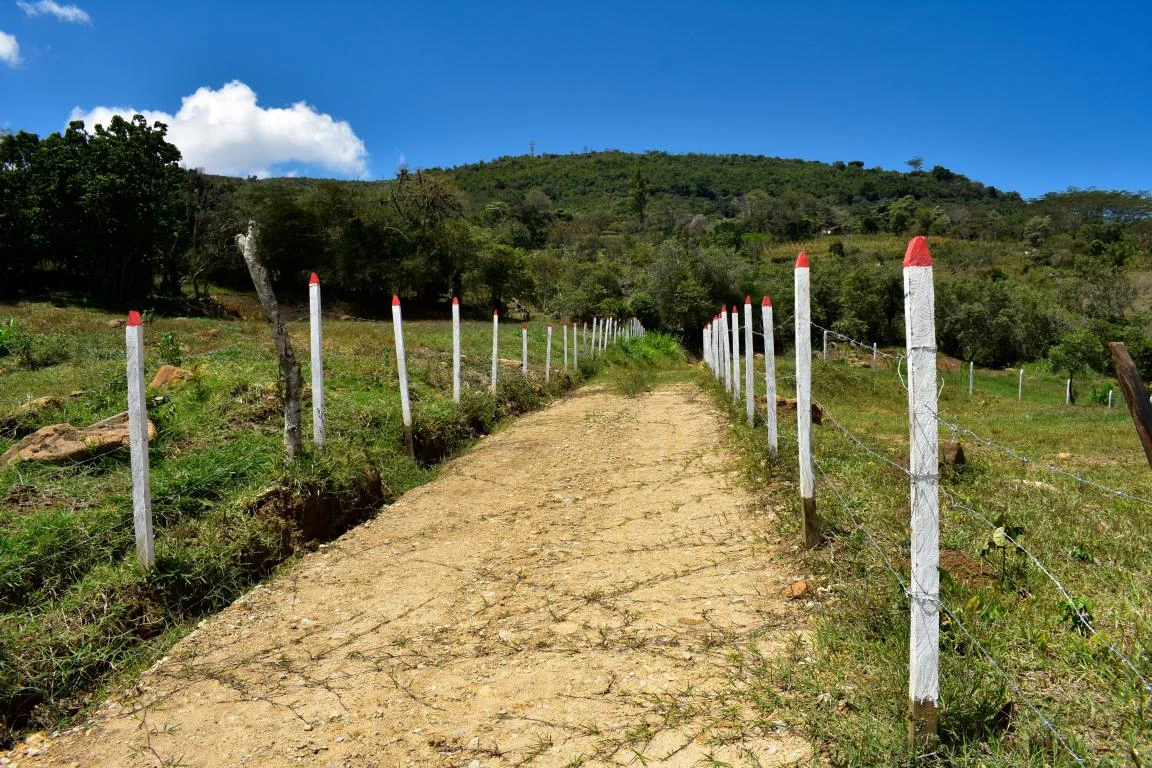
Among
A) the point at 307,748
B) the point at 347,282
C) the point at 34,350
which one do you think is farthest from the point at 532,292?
the point at 307,748

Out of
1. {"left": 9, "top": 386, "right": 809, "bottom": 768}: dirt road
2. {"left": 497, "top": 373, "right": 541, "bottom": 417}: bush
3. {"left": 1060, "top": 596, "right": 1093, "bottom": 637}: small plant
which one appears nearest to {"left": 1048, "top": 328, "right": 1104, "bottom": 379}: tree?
{"left": 497, "top": 373, "right": 541, "bottom": 417}: bush

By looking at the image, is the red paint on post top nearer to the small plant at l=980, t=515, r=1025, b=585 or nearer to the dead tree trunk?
the small plant at l=980, t=515, r=1025, b=585

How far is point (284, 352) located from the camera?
540cm

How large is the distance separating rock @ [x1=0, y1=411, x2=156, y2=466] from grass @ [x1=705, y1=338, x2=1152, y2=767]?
4780 mm

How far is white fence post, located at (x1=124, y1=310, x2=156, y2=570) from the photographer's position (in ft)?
12.4

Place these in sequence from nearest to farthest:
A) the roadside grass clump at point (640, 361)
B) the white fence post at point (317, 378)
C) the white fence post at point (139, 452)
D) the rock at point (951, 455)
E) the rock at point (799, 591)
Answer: the rock at point (799, 591), the white fence post at point (139, 452), the white fence post at point (317, 378), the rock at point (951, 455), the roadside grass clump at point (640, 361)

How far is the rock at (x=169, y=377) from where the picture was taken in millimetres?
7555

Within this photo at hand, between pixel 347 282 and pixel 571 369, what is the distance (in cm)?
1850

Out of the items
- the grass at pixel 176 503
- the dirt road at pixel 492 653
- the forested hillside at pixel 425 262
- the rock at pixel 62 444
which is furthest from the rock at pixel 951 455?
the forested hillside at pixel 425 262

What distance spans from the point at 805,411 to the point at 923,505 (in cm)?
219

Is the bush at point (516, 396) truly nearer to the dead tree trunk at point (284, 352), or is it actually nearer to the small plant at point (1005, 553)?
the dead tree trunk at point (284, 352)

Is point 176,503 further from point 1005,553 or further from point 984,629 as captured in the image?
point 1005,553

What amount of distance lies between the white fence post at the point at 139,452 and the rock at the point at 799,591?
140 inches

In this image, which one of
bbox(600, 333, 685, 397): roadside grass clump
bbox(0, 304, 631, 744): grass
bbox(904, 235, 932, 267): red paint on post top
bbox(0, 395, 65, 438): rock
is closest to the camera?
bbox(904, 235, 932, 267): red paint on post top
